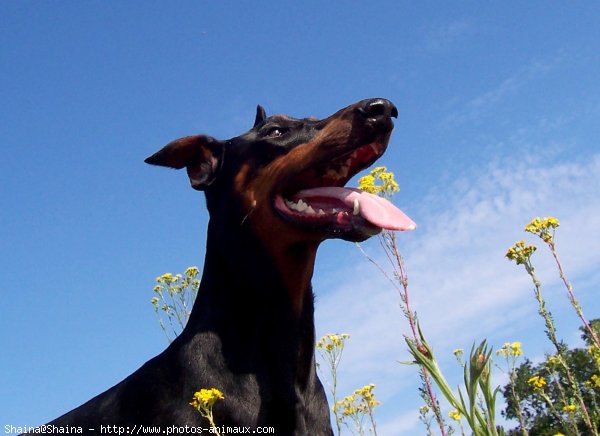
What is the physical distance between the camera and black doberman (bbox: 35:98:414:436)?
10.9 feet

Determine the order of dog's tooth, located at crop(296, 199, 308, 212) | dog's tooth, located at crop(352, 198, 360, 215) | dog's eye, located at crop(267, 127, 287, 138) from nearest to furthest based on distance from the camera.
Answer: dog's tooth, located at crop(352, 198, 360, 215) < dog's tooth, located at crop(296, 199, 308, 212) < dog's eye, located at crop(267, 127, 287, 138)

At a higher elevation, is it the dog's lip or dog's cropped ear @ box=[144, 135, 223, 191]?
dog's cropped ear @ box=[144, 135, 223, 191]

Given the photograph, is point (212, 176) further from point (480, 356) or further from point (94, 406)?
point (480, 356)

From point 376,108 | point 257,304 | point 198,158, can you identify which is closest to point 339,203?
point 376,108

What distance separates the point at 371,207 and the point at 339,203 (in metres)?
0.19

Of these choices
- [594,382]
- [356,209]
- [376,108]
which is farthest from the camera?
[594,382]

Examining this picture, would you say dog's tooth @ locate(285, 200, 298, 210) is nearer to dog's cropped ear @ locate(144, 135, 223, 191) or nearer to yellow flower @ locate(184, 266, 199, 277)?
dog's cropped ear @ locate(144, 135, 223, 191)

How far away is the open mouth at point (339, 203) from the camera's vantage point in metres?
3.41

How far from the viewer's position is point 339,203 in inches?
140

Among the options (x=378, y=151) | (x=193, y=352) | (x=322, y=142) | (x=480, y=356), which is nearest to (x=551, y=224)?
(x=378, y=151)

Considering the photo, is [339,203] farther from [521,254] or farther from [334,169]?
[521,254]

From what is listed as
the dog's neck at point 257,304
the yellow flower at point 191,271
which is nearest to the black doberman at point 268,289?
the dog's neck at point 257,304

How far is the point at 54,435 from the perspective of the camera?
363 centimetres

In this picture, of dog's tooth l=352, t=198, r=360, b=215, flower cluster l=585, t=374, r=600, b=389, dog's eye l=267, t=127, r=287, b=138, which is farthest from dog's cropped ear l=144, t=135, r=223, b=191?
flower cluster l=585, t=374, r=600, b=389
